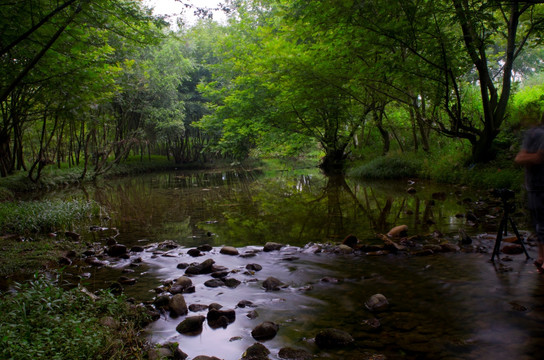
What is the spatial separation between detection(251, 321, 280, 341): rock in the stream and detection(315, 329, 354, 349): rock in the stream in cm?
44

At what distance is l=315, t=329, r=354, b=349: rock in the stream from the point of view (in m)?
2.98

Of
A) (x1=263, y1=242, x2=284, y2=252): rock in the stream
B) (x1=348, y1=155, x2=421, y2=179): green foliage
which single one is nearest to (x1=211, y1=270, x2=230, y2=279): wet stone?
(x1=263, y1=242, x2=284, y2=252): rock in the stream

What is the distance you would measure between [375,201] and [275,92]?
962 centimetres

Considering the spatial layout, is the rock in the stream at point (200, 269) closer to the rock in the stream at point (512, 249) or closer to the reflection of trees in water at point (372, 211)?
the reflection of trees in water at point (372, 211)

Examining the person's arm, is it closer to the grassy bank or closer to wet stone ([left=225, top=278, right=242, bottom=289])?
wet stone ([left=225, top=278, right=242, bottom=289])

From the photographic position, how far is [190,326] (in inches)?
134

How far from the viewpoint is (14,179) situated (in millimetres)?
18719

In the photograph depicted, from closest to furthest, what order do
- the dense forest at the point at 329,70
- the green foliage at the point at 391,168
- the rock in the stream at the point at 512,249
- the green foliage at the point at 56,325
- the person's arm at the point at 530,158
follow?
the green foliage at the point at 56,325
the person's arm at the point at 530,158
the rock in the stream at the point at 512,249
the dense forest at the point at 329,70
the green foliage at the point at 391,168

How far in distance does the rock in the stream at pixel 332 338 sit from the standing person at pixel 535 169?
107 inches

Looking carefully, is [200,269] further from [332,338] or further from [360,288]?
[332,338]

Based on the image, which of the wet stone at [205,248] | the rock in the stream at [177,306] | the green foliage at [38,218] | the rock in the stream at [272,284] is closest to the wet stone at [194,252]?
the wet stone at [205,248]

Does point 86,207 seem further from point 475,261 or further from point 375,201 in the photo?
point 475,261

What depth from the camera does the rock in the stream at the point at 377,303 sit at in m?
3.58

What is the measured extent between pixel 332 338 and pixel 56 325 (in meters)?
2.41
